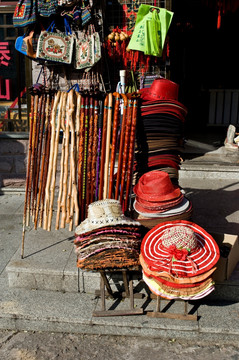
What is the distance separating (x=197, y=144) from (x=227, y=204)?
3217 millimetres

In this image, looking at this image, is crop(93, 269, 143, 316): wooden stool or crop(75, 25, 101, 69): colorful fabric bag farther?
crop(75, 25, 101, 69): colorful fabric bag

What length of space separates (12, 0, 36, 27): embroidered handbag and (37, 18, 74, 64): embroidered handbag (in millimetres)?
334

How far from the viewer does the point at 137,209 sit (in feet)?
16.1

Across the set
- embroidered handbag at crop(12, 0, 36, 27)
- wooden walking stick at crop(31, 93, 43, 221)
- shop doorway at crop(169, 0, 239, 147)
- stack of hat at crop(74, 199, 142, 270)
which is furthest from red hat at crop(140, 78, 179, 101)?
shop doorway at crop(169, 0, 239, 147)

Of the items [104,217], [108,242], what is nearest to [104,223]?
[104,217]

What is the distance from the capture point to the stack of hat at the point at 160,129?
16.5 ft

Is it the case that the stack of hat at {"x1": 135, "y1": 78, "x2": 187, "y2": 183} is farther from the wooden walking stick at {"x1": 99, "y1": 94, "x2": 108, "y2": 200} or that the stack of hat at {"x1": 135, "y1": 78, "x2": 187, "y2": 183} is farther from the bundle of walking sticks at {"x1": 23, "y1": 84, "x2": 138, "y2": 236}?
the wooden walking stick at {"x1": 99, "y1": 94, "x2": 108, "y2": 200}

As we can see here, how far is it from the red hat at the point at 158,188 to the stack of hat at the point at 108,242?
1.82 ft

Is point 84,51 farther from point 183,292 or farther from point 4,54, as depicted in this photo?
point 183,292

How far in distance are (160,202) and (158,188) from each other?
0.16m

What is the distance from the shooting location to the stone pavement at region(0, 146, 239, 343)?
4.09 m

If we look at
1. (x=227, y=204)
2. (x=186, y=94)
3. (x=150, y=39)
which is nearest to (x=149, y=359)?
(x=227, y=204)

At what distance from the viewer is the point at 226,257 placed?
4348 mm

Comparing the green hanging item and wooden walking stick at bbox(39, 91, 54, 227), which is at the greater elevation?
the green hanging item
